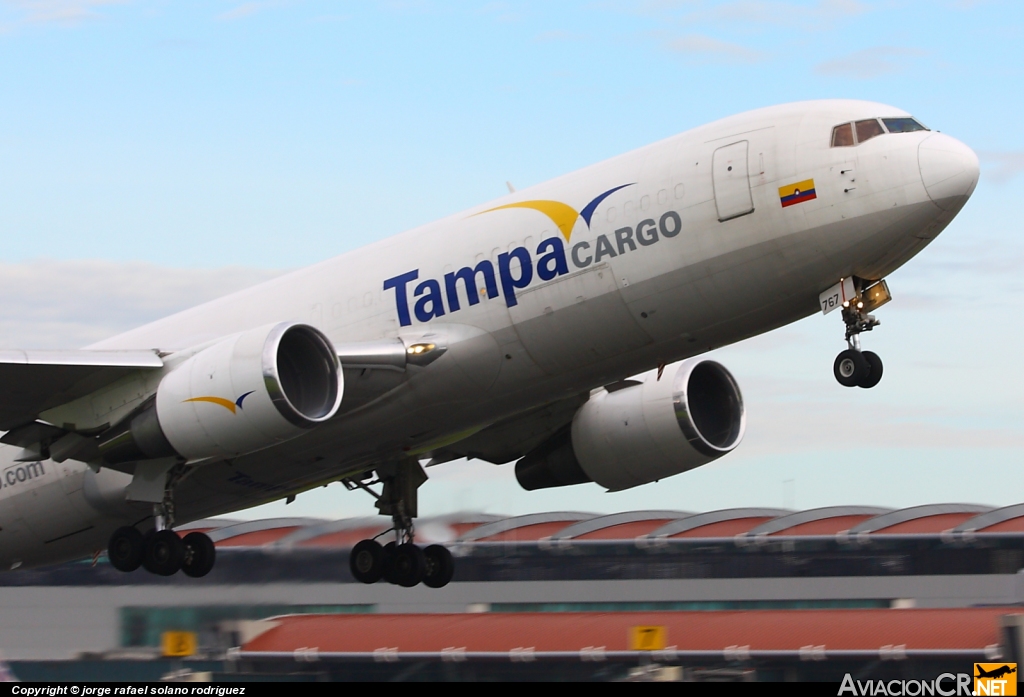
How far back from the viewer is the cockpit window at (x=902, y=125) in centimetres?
1602

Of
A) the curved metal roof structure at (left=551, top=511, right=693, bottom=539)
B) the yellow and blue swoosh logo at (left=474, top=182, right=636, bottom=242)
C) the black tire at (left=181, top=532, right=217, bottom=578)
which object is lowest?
the black tire at (left=181, top=532, right=217, bottom=578)

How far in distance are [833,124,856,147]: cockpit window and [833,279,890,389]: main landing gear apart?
1.78 m

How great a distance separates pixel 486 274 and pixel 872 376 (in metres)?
5.27

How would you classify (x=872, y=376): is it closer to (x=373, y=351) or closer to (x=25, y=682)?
(x=373, y=351)

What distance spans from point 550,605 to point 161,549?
19688 mm

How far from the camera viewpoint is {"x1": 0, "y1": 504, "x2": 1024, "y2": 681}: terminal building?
77.5 ft

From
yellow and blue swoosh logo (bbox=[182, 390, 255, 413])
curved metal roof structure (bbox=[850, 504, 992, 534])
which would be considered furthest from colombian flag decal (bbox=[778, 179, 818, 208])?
curved metal roof structure (bbox=[850, 504, 992, 534])

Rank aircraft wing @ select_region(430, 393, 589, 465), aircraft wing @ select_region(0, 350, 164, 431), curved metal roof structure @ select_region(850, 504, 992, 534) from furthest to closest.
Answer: curved metal roof structure @ select_region(850, 504, 992, 534) → aircraft wing @ select_region(430, 393, 589, 465) → aircraft wing @ select_region(0, 350, 164, 431)

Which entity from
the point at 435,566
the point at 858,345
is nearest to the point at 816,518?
the point at 435,566

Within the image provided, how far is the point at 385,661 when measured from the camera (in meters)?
27.8

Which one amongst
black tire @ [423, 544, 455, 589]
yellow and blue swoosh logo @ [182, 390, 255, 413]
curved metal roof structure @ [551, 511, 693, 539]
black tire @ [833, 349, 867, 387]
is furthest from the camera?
curved metal roof structure @ [551, 511, 693, 539]

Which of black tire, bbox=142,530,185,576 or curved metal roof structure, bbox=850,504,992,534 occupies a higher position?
black tire, bbox=142,530,185,576

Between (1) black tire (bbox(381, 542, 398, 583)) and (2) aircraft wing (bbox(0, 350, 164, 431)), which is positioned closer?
(2) aircraft wing (bbox(0, 350, 164, 431))

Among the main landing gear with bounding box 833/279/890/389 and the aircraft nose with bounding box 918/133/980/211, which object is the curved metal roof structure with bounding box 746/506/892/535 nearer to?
the main landing gear with bounding box 833/279/890/389
